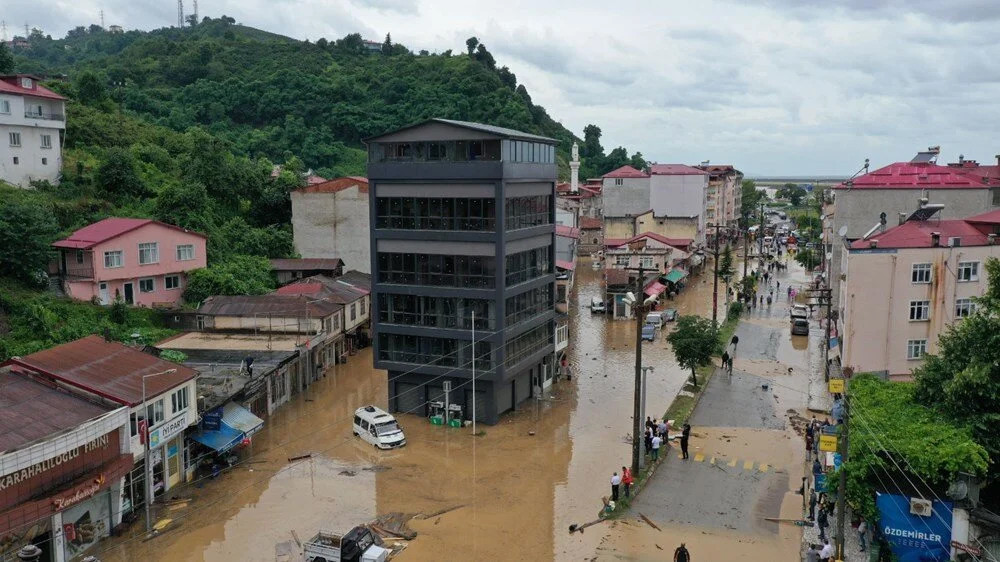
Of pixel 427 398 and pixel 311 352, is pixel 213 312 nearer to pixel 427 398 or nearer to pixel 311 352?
pixel 311 352

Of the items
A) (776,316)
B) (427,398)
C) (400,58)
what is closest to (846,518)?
(427,398)

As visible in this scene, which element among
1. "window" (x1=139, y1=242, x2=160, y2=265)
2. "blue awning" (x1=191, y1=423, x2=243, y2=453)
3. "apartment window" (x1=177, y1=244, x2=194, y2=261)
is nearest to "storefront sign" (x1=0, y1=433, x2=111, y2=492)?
"blue awning" (x1=191, y1=423, x2=243, y2=453)

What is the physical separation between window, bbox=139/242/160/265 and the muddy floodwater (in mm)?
10987

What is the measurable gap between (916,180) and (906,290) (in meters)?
12.5

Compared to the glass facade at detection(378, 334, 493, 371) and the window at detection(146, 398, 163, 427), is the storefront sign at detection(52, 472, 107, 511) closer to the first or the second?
the window at detection(146, 398, 163, 427)

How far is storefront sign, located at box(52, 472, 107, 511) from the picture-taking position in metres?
17.5

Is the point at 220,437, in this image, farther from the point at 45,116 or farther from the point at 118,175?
the point at 45,116

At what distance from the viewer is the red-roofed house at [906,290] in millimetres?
28641

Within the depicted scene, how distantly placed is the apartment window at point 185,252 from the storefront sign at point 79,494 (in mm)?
22964

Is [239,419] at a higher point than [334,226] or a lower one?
lower

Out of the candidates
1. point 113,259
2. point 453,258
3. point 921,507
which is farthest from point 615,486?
point 113,259

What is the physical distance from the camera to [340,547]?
18.5 meters

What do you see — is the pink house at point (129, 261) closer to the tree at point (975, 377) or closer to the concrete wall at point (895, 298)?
the concrete wall at point (895, 298)

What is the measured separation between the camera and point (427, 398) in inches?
1211
